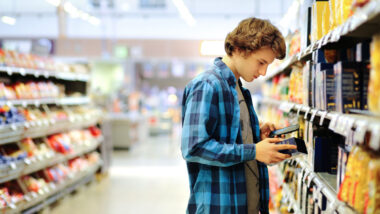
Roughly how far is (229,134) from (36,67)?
12.7 feet

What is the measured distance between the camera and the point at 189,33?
1511cm


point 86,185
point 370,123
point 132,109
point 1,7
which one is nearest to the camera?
point 370,123

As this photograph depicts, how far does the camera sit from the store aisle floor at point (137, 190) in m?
5.37

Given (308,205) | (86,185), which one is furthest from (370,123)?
(86,185)

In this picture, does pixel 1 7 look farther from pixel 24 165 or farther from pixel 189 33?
pixel 24 165

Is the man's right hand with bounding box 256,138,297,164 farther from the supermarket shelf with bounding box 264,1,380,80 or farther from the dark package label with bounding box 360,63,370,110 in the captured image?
the supermarket shelf with bounding box 264,1,380,80

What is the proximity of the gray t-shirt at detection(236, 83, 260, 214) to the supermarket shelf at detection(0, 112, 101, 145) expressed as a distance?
289 cm

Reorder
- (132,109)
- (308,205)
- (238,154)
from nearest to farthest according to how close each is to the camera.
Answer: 1. (238,154)
2. (308,205)
3. (132,109)

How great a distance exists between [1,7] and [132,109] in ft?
20.8

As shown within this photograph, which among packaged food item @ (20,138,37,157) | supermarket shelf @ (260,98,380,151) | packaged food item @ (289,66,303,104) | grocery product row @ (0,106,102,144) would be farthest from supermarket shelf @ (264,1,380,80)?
packaged food item @ (20,138,37,157)

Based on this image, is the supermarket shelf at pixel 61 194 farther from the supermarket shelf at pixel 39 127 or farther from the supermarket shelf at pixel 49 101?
the supermarket shelf at pixel 49 101

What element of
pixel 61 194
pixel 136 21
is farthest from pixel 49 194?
pixel 136 21

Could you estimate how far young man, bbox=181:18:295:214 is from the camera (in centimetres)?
185

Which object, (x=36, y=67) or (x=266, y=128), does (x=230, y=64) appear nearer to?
(x=266, y=128)
